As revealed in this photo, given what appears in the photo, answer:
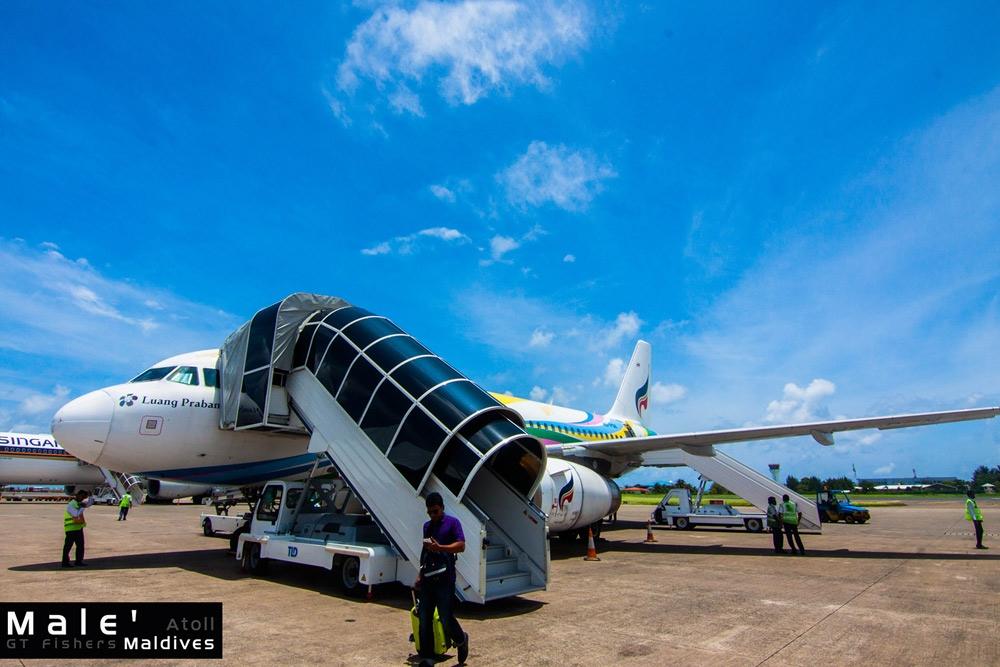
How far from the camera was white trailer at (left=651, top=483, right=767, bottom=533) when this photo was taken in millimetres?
22881

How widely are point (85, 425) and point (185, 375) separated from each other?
177 cm

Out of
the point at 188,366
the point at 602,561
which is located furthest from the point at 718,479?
the point at 188,366

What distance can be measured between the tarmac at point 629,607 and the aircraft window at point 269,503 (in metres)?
1.05

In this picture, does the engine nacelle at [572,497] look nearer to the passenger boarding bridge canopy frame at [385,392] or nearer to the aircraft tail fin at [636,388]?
the passenger boarding bridge canopy frame at [385,392]

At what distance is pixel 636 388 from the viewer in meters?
29.3

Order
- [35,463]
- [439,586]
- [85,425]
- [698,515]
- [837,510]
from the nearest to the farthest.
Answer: [439,586] < [85,425] < [698,515] < [837,510] < [35,463]

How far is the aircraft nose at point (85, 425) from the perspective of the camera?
9.90 meters

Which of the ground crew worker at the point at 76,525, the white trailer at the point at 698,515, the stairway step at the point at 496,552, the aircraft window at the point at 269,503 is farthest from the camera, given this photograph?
the white trailer at the point at 698,515

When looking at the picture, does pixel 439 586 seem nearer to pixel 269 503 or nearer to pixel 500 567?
pixel 500 567

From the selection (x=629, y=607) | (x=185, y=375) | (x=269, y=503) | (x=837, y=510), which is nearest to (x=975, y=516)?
(x=629, y=607)

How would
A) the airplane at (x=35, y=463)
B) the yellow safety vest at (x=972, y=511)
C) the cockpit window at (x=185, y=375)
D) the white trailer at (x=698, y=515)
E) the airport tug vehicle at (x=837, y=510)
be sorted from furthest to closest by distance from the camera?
the airplane at (x=35, y=463), the airport tug vehicle at (x=837, y=510), the white trailer at (x=698, y=515), the yellow safety vest at (x=972, y=511), the cockpit window at (x=185, y=375)

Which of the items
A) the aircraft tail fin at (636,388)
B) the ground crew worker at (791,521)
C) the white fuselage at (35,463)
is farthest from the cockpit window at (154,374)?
the white fuselage at (35,463)

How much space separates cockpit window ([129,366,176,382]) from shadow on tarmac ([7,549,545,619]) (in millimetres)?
3530

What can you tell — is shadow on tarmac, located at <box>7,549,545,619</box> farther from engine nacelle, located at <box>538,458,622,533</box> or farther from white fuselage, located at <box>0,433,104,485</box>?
white fuselage, located at <box>0,433,104,485</box>
